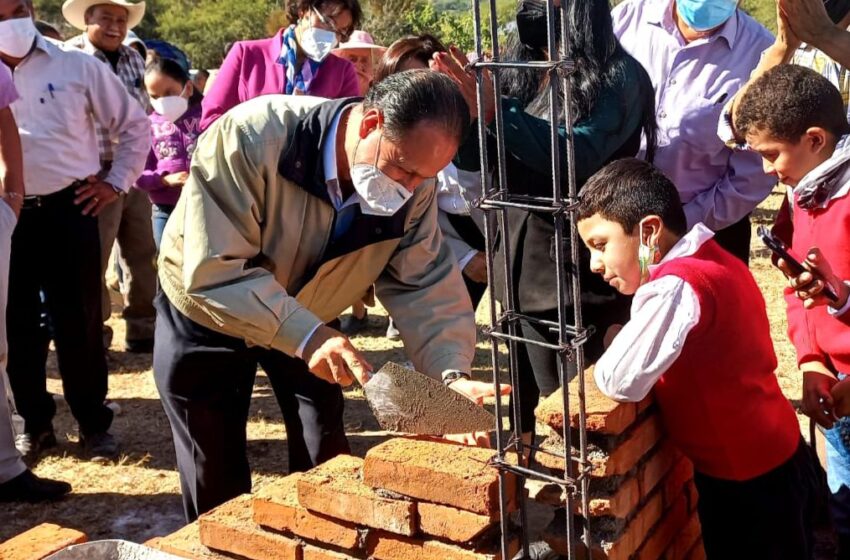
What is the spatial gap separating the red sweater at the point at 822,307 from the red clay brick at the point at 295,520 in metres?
1.57

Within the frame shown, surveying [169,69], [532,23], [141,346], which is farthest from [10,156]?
[141,346]

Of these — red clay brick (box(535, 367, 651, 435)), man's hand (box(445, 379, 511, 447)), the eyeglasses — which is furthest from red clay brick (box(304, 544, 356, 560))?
the eyeglasses

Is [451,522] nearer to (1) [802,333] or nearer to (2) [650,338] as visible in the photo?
(2) [650,338]

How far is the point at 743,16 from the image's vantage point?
12.7 ft

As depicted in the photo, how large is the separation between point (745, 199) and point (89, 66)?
3.05 meters

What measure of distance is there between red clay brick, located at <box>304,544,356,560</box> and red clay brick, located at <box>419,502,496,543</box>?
9.0 inches

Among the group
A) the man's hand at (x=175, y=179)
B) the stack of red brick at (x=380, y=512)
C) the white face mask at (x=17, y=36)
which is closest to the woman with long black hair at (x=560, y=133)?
the stack of red brick at (x=380, y=512)

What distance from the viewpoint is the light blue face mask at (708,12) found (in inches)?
143

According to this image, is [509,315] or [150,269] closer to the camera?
[509,315]

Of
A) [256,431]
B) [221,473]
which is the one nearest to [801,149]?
[221,473]

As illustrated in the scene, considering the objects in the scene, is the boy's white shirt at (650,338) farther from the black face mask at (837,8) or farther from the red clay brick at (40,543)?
the black face mask at (837,8)

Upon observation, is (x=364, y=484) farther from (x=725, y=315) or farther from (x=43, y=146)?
(x=43, y=146)

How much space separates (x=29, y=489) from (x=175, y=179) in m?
2.11

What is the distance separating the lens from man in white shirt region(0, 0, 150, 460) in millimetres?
4496
